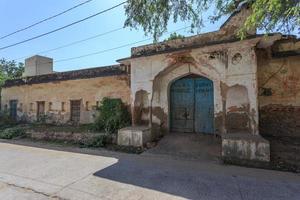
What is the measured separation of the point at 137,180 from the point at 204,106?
4.46 meters

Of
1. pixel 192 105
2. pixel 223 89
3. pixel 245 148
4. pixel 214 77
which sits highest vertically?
pixel 214 77

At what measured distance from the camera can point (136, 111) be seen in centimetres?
934

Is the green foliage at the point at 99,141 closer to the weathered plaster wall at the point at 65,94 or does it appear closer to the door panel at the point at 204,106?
the weathered plaster wall at the point at 65,94

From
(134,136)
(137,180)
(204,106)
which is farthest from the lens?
(204,106)

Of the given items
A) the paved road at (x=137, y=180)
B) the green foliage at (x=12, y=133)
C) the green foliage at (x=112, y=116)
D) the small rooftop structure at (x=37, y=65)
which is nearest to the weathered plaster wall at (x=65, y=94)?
the green foliage at (x=112, y=116)

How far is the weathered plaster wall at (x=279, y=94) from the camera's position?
7652mm

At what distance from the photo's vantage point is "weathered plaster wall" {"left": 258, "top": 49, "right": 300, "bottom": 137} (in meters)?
7.65

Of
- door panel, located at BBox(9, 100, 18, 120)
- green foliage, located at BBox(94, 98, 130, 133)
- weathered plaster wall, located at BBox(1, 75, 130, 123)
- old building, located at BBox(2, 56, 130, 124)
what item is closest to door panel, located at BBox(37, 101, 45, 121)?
old building, located at BBox(2, 56, 130, 124)

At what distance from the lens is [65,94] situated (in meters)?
13.0

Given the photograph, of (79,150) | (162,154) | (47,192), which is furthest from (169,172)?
(79,150)

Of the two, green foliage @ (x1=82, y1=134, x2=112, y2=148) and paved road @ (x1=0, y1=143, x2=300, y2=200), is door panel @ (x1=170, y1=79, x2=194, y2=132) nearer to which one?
paved road @ (x1=0, y1=143, x2=300, y2=200)

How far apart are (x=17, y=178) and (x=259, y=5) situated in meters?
6.65

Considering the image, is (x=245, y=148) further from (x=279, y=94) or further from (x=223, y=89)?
(x=279, y=94)

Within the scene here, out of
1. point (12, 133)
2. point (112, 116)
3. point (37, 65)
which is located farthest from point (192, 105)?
point (37, 65)
